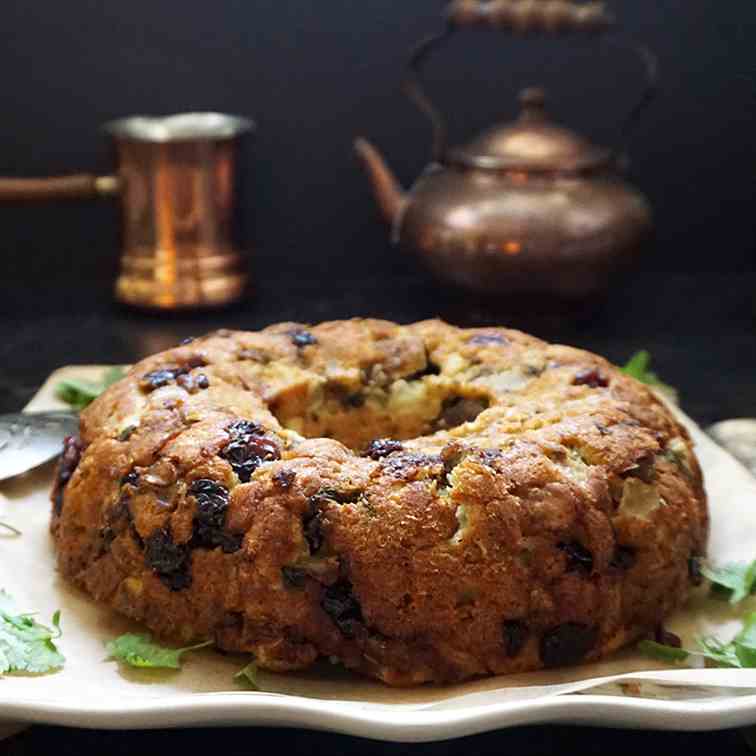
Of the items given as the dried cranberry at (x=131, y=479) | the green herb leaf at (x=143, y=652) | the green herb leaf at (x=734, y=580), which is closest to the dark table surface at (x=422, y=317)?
the green herb leaf at (x=734, y=580)

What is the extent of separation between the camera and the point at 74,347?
9.50 ft

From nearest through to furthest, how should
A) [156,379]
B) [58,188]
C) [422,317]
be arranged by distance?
1. [156,379]
2. [58,188]
3. [422,317]

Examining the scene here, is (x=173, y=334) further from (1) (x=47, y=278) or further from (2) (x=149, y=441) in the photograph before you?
(2) (x=149, y=441)

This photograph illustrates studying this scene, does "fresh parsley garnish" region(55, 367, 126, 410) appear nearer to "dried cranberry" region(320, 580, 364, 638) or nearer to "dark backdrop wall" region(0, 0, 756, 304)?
"dried cranberry" region(320, 580, 364, 638)

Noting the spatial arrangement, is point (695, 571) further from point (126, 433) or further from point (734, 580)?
point (126, 433)

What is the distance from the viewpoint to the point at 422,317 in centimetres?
313

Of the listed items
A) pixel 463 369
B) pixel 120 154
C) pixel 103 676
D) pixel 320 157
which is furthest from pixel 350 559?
pixel 320 157

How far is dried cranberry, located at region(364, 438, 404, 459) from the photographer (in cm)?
151

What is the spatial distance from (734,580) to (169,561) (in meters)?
0.70

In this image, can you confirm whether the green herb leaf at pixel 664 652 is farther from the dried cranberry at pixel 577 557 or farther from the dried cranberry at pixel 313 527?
the dried cranberry at pixel 313 527

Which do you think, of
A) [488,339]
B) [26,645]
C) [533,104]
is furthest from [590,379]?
[533,104]

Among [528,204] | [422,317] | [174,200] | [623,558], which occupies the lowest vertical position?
[422,317]

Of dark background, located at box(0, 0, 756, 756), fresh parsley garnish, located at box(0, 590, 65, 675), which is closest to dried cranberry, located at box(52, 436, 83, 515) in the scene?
fresh parsley garnish, located at box(0, 590, 65, 675)

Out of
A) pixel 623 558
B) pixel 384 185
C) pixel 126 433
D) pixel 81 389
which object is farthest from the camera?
pixel 384 185
